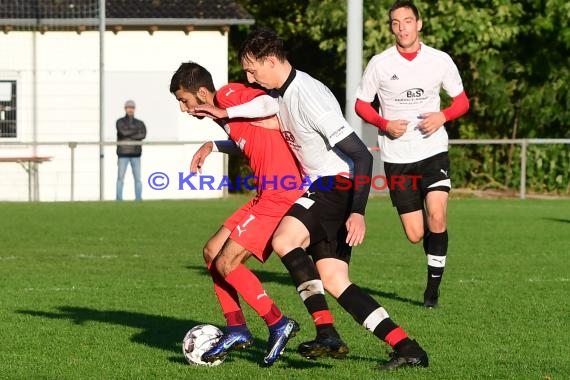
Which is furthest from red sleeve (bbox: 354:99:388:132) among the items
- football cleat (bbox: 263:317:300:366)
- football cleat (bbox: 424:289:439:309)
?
football cleat (bbox: 263:317:300:366)

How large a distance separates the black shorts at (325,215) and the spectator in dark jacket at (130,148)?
1864 centimetres

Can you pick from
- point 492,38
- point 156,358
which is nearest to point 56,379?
point 156,358

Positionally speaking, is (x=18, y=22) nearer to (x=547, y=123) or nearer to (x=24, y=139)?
(x=24, y=139)

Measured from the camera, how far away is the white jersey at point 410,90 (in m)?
10.5

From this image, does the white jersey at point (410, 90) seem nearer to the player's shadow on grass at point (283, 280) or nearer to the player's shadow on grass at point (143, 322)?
the player's shadow on grass at point (283, 280)

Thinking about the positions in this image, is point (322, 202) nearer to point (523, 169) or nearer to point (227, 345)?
point (227, 345)

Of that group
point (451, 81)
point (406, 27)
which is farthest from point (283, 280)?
point (406, 27)

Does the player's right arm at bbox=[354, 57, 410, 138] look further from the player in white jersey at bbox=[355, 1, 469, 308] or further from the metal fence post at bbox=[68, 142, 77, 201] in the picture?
the metal fence post at bbox=[68, 142, 77, 201]

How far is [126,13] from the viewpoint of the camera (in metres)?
29.5

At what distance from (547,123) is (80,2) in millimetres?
10378

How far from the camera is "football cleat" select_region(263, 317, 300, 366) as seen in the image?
7.17 m

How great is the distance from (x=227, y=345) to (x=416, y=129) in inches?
137

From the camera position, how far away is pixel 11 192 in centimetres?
2794

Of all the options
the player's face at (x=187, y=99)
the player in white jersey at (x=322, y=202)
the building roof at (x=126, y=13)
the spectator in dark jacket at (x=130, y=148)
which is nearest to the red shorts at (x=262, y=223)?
the player in white jersey at (x=322, y=202)
